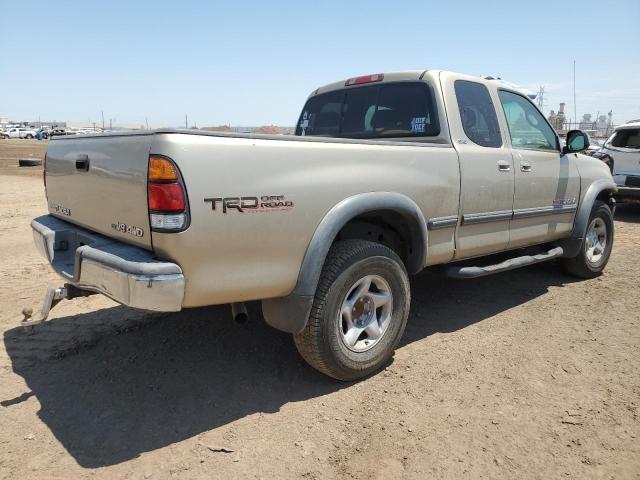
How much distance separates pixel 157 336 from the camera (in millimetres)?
4031

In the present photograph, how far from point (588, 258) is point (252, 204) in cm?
454

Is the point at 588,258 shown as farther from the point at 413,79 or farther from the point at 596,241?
the point at 413,79

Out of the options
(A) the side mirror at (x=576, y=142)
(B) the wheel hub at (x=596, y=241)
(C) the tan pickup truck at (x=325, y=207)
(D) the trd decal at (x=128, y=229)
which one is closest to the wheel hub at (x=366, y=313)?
(C) the tan pickup truck at (x=325, y=207)

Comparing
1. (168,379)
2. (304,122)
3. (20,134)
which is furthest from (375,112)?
(20,134)

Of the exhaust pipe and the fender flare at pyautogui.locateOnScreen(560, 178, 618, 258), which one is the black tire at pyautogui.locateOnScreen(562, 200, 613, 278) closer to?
the fender flare at pyautogui.locateOnScreen(560, 178, 618, 258)

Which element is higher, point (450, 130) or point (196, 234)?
point (450, 130)

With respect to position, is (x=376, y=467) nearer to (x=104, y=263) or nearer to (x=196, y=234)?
(x=196, y=234)

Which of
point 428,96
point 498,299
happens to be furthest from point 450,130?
point 498,299

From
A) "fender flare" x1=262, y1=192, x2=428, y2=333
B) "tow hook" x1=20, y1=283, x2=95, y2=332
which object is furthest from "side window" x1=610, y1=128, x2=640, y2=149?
"tow hook" x1=20, y1=283, x2=95, y2=332

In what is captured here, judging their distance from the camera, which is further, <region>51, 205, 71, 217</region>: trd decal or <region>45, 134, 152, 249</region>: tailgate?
<region>51, 205, 71, 217</region>: trd decal

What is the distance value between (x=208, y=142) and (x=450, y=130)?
2102 millimetres

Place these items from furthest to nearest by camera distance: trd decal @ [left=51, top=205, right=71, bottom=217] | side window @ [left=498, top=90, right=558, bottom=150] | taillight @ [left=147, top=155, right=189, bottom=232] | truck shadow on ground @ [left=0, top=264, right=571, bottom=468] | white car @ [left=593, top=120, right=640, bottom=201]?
white car @ [left=593, top=120, right=640, bottom=201], side window @ [left=498, top=90, right=558, bottom=150], trd decal @ [left=51, top=205, right=71, bottom=217], truck shadow on ground @ [left=0, top=264, right=571, bottom=468], taillight @ [left=147, top=155, right=189, bottom=232]

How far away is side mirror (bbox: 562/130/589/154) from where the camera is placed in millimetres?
Answer: 4930

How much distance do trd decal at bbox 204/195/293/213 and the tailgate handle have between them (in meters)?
1.08
